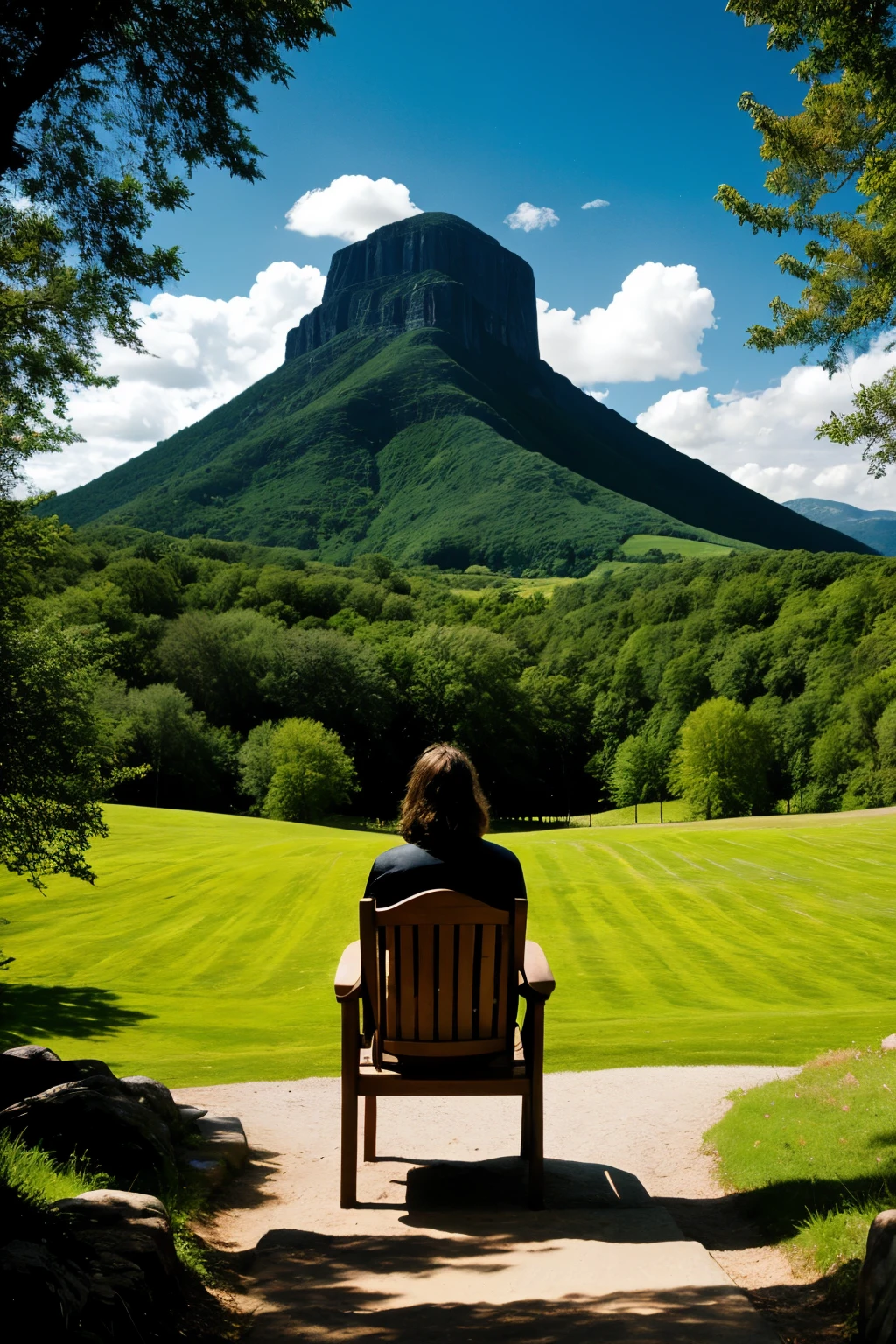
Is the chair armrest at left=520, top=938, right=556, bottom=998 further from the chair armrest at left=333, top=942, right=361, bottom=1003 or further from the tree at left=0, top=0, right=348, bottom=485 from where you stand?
the tree at left=0, top=0, right=348, bottom=485

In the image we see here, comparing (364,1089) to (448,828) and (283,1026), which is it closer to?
(448,828)

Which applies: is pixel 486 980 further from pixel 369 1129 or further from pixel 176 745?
pixel 176 745

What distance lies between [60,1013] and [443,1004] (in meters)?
11.2

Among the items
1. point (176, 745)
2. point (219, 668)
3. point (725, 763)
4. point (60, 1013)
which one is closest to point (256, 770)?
point (176, 745)

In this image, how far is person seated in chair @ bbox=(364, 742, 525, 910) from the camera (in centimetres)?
468

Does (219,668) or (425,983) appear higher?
(219,668)

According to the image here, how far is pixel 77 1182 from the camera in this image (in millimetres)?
3869

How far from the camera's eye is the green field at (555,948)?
11055mm

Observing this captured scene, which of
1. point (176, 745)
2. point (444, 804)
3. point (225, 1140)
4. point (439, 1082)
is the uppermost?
point (444, 804)

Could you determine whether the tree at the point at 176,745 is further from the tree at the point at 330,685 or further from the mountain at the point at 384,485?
the mountain at the point at 384,485

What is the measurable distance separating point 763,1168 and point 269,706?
68691 mm

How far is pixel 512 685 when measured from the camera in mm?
81688

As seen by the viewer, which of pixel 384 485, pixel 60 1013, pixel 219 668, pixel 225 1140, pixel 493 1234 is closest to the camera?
pixel 493 1234

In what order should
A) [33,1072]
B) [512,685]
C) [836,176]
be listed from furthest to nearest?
[512,685]
[836,176]
[33,1072]
